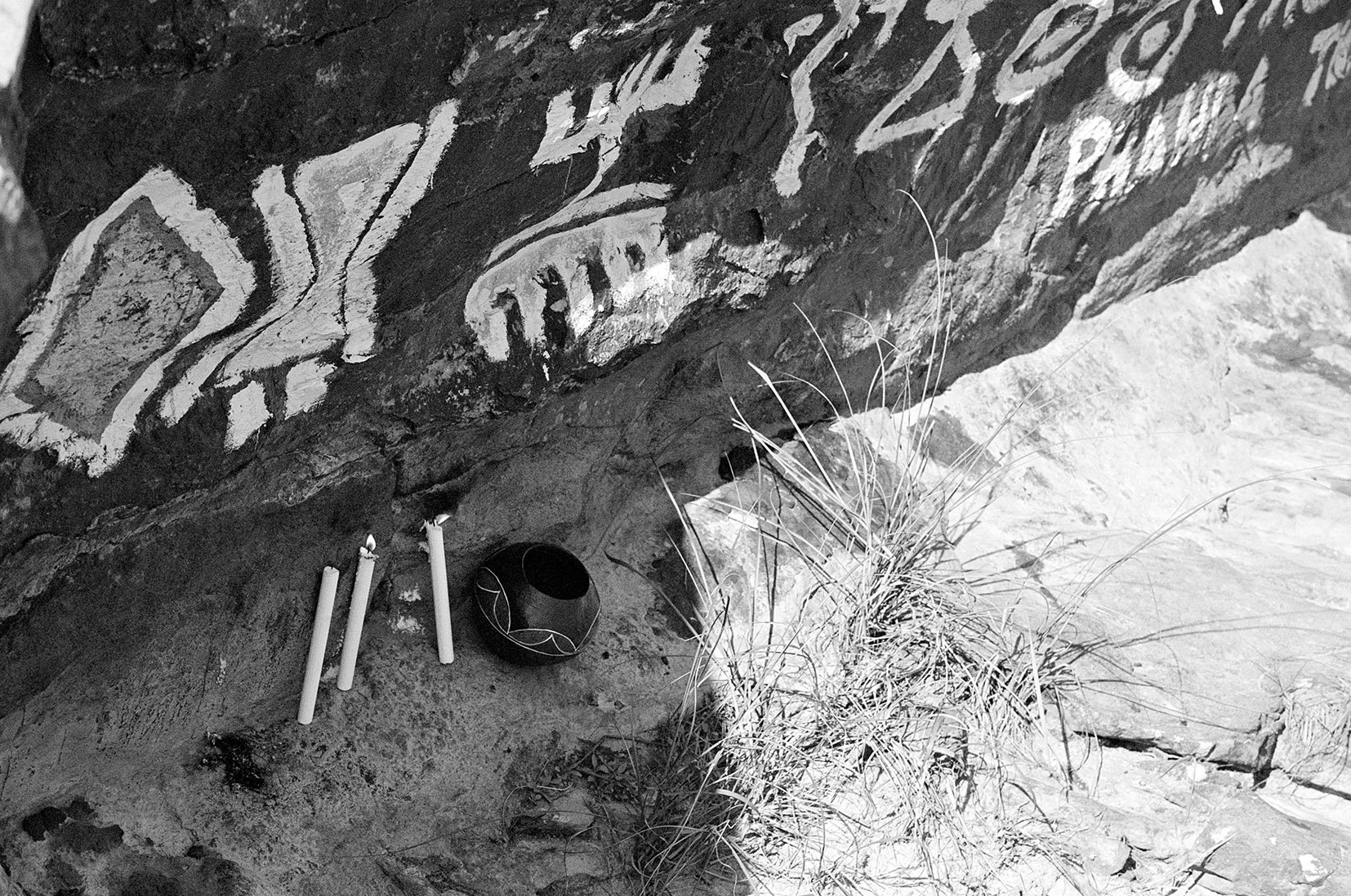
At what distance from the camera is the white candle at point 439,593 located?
2012 millimetres

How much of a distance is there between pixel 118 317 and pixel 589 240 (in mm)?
840

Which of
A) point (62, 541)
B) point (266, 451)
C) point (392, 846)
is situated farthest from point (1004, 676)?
point (62, 541)

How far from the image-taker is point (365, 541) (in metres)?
1.99

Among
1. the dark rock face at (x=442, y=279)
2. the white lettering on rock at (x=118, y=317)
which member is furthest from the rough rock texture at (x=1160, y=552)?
the white lettering on rock at (x=118, y=317)

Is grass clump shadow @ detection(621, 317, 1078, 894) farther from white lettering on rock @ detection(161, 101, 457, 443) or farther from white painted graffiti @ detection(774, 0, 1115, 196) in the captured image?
white lettering on rock @ detection(161, 101, 457, 443)

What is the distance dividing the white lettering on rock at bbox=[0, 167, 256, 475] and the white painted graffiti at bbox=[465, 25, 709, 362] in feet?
1.61

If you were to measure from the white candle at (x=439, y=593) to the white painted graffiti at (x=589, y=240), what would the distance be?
34 centimetres

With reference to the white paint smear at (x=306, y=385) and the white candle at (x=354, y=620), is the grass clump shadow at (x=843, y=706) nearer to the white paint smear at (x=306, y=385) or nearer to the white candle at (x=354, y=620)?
the white candle at (x=354, y=620)

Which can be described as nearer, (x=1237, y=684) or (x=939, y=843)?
(x=939, y=843)

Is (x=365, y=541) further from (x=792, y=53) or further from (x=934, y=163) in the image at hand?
(x=934, y=163)

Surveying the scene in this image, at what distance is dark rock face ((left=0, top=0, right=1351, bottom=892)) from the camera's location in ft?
4.32

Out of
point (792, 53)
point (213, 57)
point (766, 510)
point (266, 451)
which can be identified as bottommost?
point (766, 510)

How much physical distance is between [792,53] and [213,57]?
3.51 feet

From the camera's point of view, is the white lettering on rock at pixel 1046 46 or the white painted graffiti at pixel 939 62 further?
the white lettering on rock at pixel 1046 46
